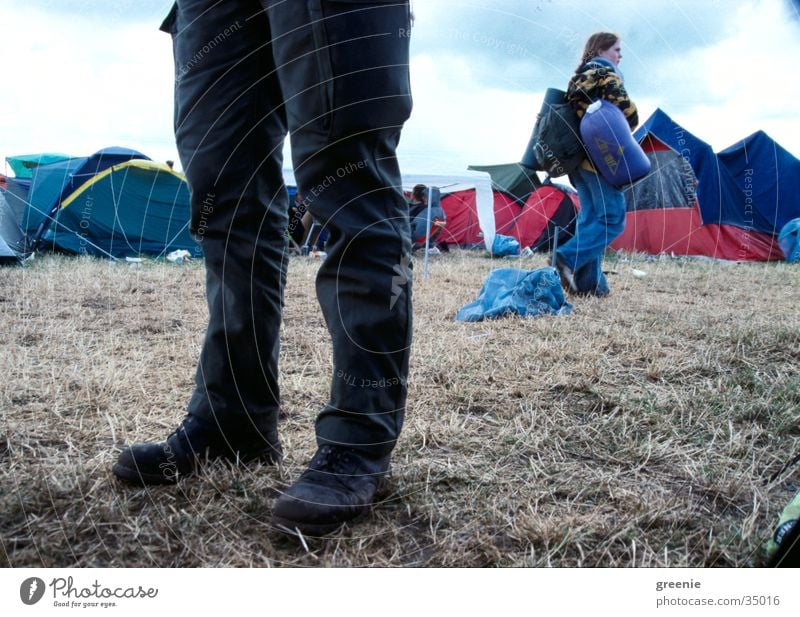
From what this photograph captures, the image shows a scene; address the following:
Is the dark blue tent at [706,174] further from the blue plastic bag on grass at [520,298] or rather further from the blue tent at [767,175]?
the blue plastic bag on grass at [520,298]

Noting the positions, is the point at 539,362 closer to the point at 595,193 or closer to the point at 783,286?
the point at 595,193

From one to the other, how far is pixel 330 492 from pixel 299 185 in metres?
0.45

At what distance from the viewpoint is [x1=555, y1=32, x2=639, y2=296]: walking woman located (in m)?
2.77

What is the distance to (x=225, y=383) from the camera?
1121mm

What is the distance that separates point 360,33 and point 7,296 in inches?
121

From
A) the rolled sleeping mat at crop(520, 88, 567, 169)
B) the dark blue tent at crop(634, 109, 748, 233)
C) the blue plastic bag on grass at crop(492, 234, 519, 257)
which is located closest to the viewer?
the rolled sleeping mat at crop(520, 88, 567, 169)

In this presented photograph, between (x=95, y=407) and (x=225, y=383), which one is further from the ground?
(x=225, y=383)

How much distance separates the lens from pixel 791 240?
6.80 meters

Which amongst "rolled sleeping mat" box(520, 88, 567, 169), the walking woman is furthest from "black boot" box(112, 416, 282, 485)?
"rolled sleeping mat" box(520, 88, 567, 169)

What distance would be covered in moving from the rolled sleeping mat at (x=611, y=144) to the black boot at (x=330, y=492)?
220cm

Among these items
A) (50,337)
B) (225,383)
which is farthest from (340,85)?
(50,337)

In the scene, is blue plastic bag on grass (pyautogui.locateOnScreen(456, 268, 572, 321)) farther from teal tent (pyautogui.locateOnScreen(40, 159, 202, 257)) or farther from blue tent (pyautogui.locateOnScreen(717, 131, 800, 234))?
blue tent (pyautogui.locateOnScreen(717, 131, 800, 234))
